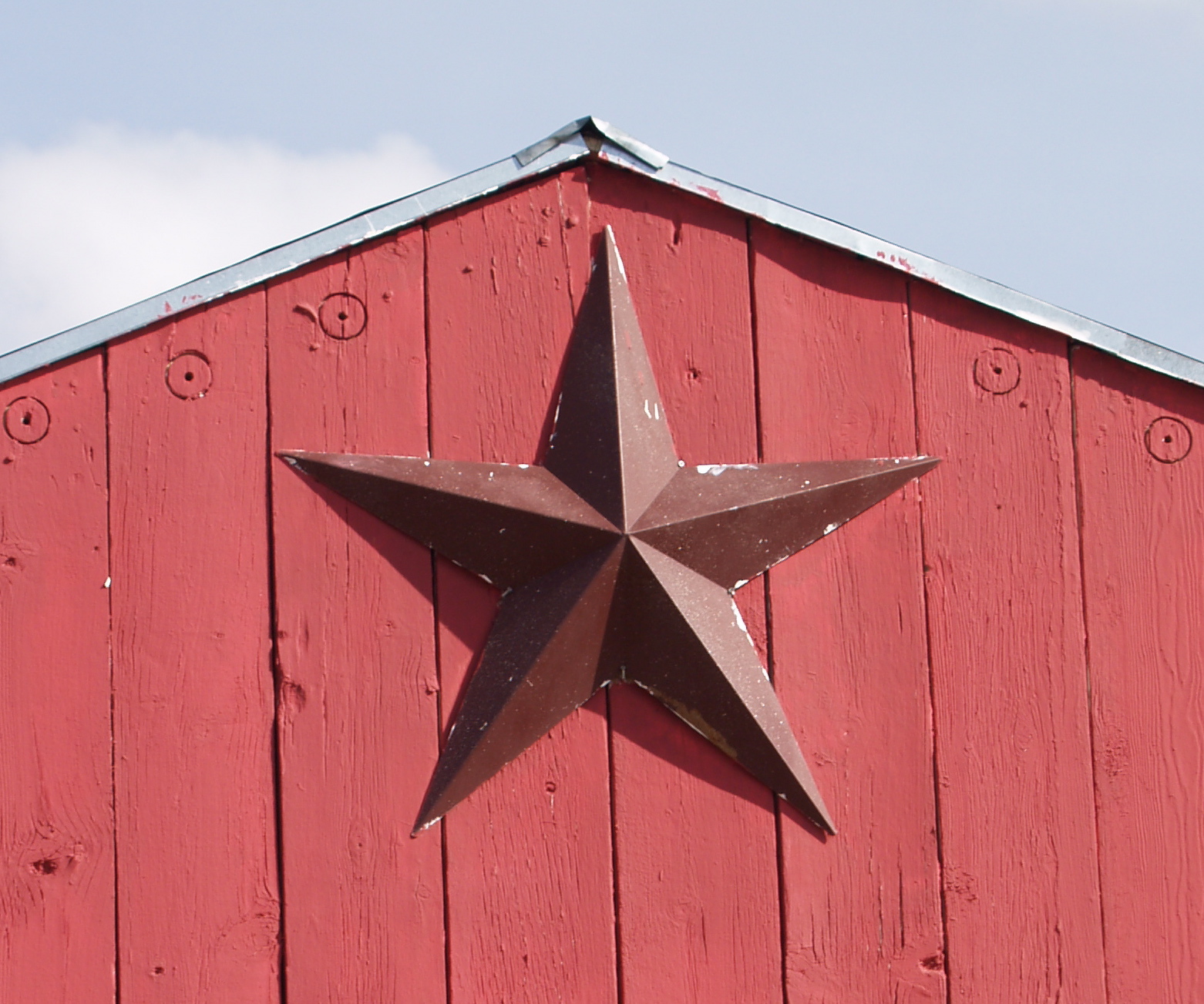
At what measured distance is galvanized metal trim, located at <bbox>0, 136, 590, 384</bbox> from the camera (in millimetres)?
2434

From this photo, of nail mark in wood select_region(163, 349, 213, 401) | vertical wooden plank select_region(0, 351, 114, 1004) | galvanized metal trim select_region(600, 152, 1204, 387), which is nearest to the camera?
vertical wooden plank select_region(0, 351, 114, 1004)

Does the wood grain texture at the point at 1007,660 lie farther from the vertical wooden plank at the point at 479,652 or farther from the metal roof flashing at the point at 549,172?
the vertical wooden plank at the point at 479,652

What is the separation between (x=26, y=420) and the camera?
2436mm

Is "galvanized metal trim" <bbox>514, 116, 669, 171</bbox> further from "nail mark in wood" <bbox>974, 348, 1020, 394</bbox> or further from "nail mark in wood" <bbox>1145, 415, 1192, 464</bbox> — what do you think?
"nail mark in wood" <bbox>1145, 415, 1192, 464</bbox>

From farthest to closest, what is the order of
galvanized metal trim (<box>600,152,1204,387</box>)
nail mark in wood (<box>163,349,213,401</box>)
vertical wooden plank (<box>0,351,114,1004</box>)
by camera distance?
1. galvanized metal trim (<box>600,152,1204,387</box>)
2. nail mark in wood (<box>163,349,213,401</box>)
3. vertical wooden plank (<box>0,351,114,1004</box>)

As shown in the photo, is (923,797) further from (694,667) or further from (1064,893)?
(694,667)

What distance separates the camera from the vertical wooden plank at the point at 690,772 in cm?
246

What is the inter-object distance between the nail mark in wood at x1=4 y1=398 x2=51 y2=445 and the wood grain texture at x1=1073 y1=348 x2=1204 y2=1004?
2.05 m

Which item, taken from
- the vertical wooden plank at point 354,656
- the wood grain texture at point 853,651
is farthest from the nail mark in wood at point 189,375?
the wood grain texture at point 853,651

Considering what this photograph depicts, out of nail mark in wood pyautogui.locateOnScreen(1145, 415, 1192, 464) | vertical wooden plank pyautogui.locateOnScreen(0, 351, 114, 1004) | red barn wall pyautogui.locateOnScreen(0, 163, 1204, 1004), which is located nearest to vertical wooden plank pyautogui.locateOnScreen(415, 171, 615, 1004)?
red barn wall pyautogui.locateOnScreen(0, 163, 1204, 1004)

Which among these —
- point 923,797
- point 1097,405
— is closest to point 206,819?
point 923,797

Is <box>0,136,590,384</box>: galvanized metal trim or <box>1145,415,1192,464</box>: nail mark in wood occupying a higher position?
<box>0,136,590,384</box>: galvanized metal trim

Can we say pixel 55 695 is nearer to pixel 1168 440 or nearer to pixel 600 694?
pixel 600 694

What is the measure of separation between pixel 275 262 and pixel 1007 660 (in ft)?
5.41
